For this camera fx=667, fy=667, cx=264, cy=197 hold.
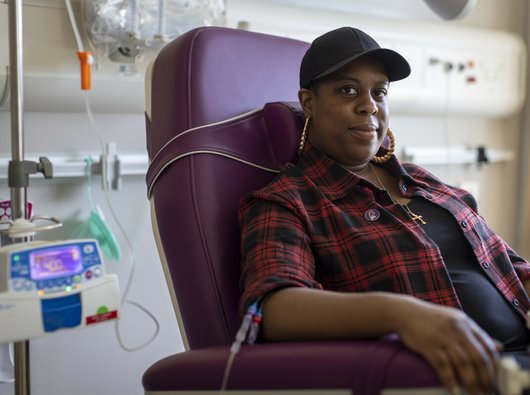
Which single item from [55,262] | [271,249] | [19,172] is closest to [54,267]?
[55,262]

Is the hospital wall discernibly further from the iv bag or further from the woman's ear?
the woman's ear

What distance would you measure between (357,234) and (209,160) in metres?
0.34

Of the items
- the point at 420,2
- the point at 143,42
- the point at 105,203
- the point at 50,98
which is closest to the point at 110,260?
the point at 105,203

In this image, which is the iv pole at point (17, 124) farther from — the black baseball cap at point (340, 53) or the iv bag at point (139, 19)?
the black baseball cap at point (340, 53)

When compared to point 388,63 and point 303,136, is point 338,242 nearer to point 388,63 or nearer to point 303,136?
point 303,136

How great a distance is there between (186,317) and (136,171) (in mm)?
698

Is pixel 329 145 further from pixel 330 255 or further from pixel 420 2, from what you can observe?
pixel 420 2

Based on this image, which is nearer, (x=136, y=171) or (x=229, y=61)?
(x=229, y=61)

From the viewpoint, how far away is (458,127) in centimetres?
274

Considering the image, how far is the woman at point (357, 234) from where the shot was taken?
111 centimetres

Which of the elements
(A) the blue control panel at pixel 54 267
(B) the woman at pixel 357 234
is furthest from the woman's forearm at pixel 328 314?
(A) the blue control panel at pixel 54 267

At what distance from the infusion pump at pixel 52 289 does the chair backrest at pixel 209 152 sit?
22 cm

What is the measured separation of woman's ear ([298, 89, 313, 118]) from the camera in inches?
57.7

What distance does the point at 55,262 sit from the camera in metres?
1.10
